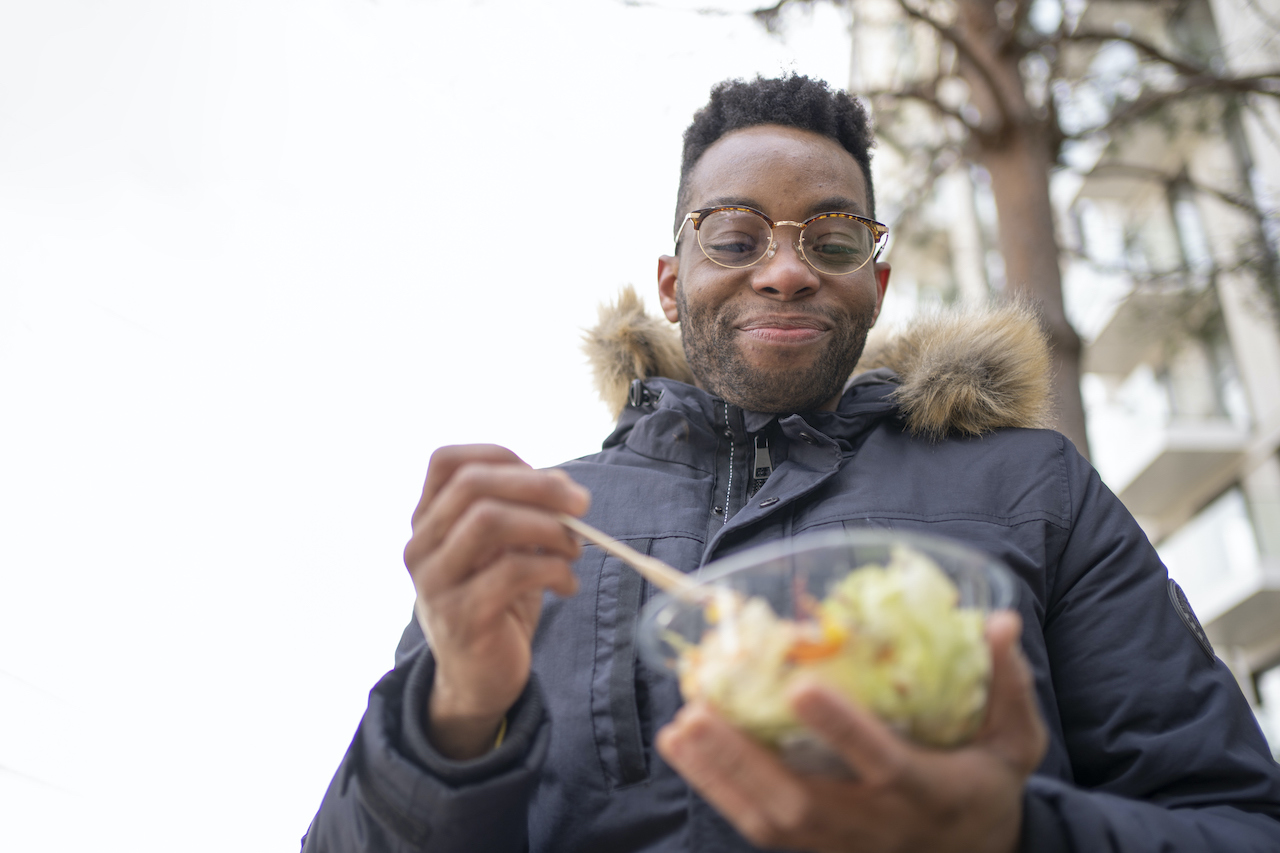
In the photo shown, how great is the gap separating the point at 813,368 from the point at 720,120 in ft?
2.54

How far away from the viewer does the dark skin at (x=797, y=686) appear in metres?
0.89

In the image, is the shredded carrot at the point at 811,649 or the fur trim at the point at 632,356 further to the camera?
the fur trim at the point at 632,356

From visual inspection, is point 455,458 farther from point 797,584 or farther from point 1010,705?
point 1010,705

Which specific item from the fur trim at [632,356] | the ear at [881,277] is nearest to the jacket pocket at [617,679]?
the fur trim at [632,356]

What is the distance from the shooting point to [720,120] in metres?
2.35

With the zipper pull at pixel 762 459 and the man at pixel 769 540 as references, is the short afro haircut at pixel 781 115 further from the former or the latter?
the zipper pull at pixel 762 459

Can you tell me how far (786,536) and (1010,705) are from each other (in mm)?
786

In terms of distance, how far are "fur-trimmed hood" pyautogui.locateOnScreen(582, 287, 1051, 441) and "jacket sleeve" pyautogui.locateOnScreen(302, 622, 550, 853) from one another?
1081mm

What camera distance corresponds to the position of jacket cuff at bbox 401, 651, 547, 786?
1312 millimetres

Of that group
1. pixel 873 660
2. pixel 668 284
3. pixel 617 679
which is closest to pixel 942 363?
pixel 668 284

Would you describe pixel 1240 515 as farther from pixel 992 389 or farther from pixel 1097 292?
pixel 992 389

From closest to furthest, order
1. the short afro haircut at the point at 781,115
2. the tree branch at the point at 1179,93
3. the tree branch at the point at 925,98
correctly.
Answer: the short afro haircut at the point at 781,115 → the tree branch at the point at 1179,93 → the tree branch at the point at 925,98

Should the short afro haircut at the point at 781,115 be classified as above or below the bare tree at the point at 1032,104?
below

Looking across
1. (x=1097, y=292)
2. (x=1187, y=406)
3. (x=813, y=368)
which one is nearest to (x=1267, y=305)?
(x=1097, y=292)
